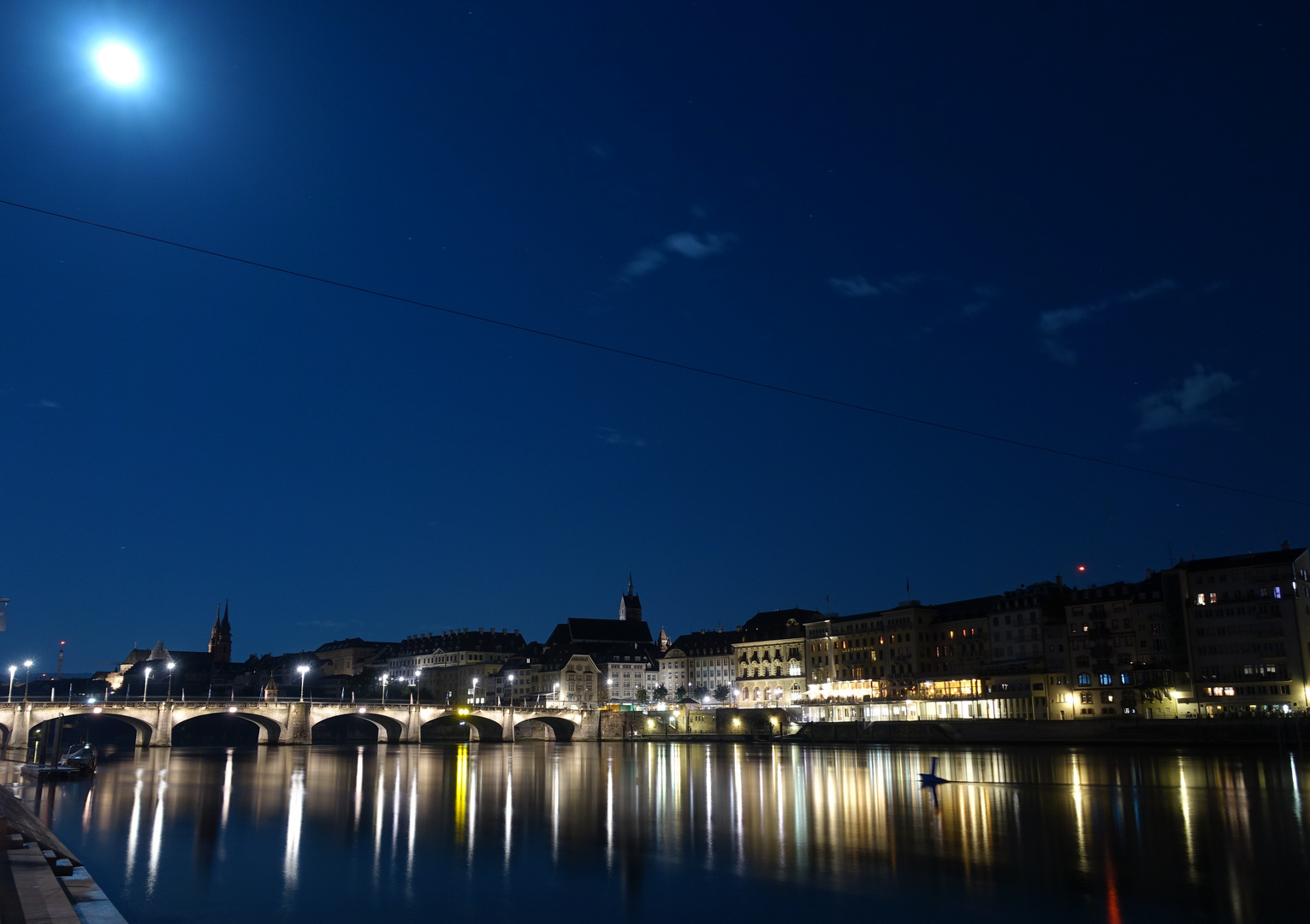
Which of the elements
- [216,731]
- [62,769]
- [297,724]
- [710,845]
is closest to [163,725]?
[297,724]

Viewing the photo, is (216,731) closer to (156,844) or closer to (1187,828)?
(156,844)

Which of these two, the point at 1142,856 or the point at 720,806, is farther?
the point at 720,806

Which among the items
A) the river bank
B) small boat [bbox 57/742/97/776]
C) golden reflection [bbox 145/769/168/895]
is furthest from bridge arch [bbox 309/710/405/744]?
the river bank

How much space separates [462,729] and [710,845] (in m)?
130

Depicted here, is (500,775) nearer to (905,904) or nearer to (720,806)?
Result: (720,806)

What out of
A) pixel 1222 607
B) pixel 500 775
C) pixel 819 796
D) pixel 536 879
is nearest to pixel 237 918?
pixel 536 879

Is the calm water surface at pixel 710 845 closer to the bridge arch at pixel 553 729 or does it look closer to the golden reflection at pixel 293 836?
the golden reflection at pixel 293 836

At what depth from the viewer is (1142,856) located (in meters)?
26.8

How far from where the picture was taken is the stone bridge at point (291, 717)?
3465 inches

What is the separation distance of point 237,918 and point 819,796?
28.5 m

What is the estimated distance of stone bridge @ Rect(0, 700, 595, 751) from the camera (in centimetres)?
8800

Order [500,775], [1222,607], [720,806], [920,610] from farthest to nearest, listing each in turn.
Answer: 1. [920,610]
2. [1222,607]
3. [500,775]
4. [720,806]

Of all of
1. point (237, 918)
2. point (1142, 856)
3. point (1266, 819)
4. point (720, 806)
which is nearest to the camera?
point (237, 918)


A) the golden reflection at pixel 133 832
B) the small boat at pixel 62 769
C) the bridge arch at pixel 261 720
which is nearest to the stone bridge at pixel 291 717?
the bridge arch at pixel 261 720
